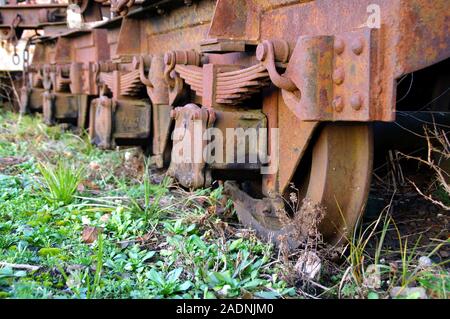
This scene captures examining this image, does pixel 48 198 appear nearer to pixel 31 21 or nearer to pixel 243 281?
pixel 243 281

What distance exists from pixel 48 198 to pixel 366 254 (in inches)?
75.5

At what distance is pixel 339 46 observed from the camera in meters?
2.20

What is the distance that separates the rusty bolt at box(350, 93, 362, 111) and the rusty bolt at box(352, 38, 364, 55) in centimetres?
15

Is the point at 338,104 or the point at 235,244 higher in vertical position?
the point at 338,104

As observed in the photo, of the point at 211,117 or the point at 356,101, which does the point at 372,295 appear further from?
the point at 211,117

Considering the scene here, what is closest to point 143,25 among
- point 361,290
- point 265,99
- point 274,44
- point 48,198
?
point 48,198

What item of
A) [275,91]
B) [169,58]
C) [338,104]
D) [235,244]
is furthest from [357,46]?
[169,58]

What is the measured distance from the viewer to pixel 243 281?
235 centimetres

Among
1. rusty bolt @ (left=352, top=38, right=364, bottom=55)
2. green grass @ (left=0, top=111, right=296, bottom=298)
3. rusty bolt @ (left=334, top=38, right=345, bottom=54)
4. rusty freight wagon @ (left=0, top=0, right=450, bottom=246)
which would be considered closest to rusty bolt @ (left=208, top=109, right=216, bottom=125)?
rusty freight wagon @ (left=0, top=0, right=450, bottom=246)

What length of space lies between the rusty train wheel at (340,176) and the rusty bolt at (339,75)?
0.32 metres

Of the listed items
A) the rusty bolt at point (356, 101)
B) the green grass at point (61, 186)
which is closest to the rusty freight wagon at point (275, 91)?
the rusty bolt at point (356, 101)

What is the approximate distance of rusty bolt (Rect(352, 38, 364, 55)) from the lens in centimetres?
208

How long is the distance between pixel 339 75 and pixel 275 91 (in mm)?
668

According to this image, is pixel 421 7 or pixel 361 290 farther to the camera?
pixel 361 290
